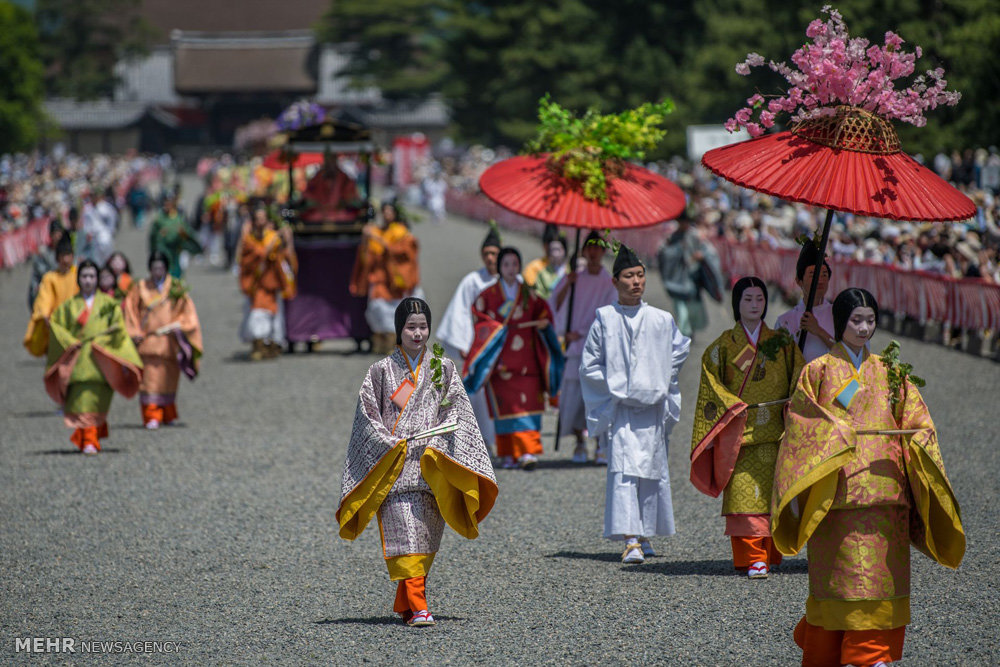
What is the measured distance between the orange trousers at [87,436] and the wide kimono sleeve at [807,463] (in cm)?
618

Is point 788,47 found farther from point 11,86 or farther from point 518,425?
point 11,86

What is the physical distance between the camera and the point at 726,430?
21.5 ft

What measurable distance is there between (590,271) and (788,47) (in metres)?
18.5

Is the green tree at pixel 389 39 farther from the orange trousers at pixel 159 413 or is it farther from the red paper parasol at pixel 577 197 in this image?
the red paper parasol at pixel 577 197

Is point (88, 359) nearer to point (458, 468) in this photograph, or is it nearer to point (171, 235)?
point (458, 468)

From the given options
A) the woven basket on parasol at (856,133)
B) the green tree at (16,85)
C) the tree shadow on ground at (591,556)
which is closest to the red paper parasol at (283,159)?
the tree shadow on ground at (591,556)

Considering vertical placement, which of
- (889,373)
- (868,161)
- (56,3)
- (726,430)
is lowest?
(726,430)

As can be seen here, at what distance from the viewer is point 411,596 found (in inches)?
229

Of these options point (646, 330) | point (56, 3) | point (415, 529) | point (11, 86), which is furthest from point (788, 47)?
point (56, 3)

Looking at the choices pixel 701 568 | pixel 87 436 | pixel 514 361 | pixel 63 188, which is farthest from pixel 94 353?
pixel 63 188

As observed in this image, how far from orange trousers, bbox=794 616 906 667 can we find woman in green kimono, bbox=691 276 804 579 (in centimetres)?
137

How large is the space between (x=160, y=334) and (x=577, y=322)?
11.4ft

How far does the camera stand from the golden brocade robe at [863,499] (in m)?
5.04

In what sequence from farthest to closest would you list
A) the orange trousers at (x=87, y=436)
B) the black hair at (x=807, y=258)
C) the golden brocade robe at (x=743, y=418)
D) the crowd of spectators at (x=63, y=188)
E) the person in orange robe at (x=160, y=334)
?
the crowd of spectators at (x=63, y=188) → the person in orange robe at (x=160, y=334) → the orange trousers at (x=87, y=436) → the black hair at (x=807, y=258) → the golden brocade robe at (x=743, y=418)
